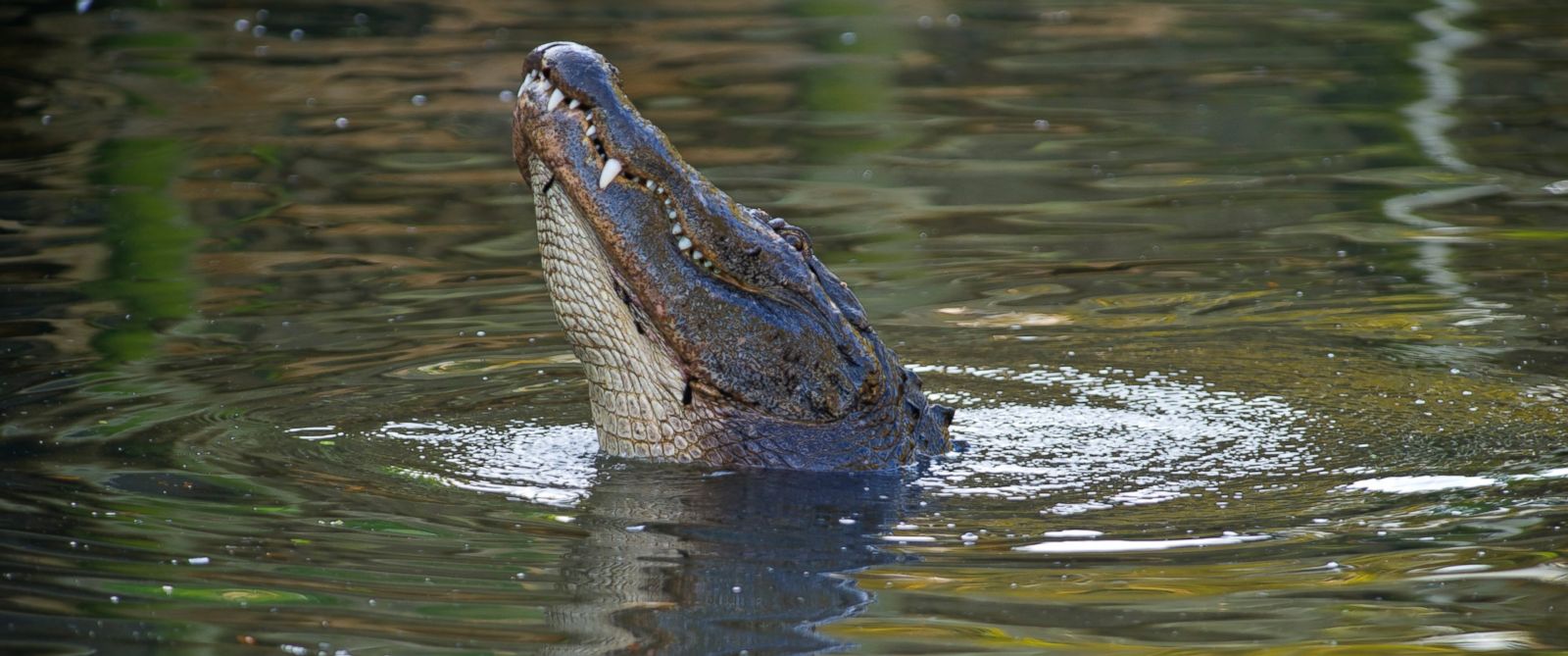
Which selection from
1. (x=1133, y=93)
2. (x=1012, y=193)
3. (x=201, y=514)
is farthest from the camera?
(x=1133, y=93)

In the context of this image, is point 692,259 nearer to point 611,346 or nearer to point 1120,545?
point 611,346

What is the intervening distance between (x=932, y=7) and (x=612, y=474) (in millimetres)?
13391

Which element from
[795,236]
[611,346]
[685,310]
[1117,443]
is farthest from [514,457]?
[1117,443]

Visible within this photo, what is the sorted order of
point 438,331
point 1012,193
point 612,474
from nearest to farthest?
point 612,474 → point 438,331 → point 1012,193

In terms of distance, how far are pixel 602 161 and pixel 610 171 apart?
1.7 inches

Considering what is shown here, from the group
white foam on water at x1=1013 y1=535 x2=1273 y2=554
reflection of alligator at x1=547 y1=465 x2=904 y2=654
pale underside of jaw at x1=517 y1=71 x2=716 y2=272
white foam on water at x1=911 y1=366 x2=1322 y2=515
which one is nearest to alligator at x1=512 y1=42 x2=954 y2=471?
pale underside of jaw at x1=517 y1=71 x2=716 y2=272

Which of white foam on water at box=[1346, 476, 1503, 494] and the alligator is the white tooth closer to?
the alligator

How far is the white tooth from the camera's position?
5621 mm

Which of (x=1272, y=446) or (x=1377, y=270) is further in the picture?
(x=1377, y=270)

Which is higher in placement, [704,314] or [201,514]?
[704,314]

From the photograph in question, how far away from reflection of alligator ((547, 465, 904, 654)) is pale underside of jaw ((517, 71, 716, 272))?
77 centimetres

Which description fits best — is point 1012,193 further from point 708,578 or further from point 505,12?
point 505,12

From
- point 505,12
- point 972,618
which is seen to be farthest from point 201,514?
point 505,12

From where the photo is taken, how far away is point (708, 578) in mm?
4926
